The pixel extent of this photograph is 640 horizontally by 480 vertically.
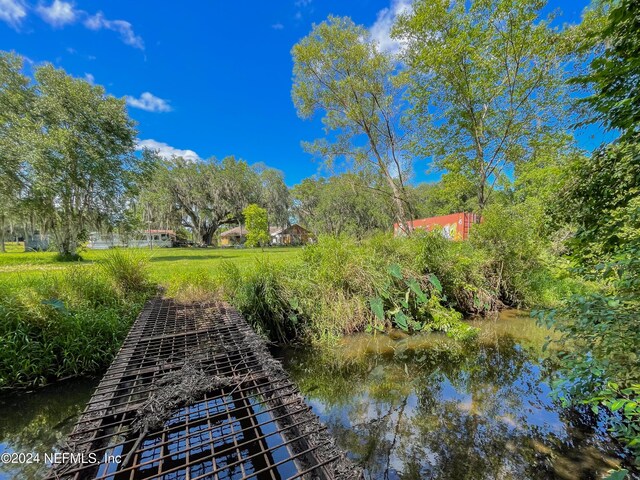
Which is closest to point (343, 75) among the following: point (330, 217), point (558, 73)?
point (558, 73)

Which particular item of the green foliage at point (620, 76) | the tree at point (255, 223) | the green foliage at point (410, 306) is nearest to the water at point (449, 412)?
the green foliage at point (410, 306)

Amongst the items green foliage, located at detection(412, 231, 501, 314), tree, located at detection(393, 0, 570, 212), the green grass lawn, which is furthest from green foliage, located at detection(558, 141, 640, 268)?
tree, located at detection(393, 0, 570, 212)

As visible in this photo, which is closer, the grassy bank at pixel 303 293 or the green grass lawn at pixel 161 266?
the grassy bank at pixel 303 293

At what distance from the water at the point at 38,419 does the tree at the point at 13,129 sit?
1127 centimetres

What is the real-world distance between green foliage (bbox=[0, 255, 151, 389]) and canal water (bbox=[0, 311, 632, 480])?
23 cm

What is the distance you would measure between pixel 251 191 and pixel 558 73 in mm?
27544

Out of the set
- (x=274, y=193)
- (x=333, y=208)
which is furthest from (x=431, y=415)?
(x=274, y=193)

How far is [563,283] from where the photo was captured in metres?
6.27

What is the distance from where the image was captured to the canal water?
2.15 metres

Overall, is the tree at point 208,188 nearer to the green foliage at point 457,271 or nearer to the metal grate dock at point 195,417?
the green foliage at point 457,271

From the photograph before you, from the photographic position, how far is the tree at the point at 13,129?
9.86 metres

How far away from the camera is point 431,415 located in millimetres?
2803

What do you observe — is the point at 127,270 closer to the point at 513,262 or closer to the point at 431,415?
the point at 431,415

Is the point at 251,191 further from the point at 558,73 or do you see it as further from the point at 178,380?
the point at 178,380
